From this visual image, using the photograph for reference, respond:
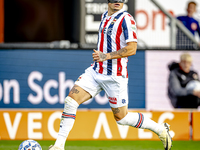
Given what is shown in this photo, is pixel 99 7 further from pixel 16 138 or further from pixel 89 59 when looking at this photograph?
pixel 16 138

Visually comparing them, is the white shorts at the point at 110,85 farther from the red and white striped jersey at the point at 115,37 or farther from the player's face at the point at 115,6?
the player's face at the point at 115,6

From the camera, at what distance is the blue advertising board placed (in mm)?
8336

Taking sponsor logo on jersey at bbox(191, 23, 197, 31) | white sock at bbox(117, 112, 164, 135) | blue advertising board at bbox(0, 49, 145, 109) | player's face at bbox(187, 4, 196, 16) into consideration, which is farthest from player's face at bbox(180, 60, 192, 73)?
white sock at bbox(117, 112, 164, 135)

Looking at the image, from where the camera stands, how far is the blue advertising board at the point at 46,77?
8.34 m

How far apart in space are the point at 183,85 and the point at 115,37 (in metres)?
3.42

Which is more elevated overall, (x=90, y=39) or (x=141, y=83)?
(x=90, y=39)

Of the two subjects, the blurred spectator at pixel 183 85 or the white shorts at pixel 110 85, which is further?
the blurred spectator at pixel 183 85

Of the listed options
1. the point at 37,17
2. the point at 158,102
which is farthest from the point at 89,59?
the point at 37,17

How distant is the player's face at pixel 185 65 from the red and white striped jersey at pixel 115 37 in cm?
313

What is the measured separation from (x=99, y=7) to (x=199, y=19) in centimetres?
231

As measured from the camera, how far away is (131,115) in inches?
222

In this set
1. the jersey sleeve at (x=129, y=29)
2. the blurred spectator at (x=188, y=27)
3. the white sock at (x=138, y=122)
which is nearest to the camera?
the jersey sleeve at (x=129, y=29)

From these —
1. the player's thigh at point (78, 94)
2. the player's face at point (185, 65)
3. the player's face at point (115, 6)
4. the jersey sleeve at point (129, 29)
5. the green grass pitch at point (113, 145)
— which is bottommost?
the green grass pitch at point (113, 145)

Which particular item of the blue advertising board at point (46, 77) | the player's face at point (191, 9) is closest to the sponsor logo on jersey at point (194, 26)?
the player's face at point (191, 9)
